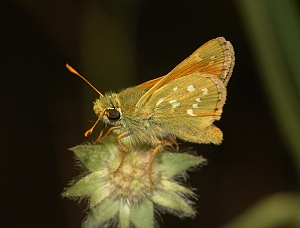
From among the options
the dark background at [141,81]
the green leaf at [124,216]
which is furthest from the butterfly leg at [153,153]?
the dark background at [141,81]

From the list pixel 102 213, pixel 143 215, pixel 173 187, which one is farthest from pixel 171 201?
pixel 102 213

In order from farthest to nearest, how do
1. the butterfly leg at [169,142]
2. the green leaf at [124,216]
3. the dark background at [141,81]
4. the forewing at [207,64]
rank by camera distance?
the dark background at [141,81], the butterfly leg at [169,142], the green leaf at [124,216], the forewing at [207,64]

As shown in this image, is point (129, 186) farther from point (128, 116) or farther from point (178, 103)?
point (178, 103)

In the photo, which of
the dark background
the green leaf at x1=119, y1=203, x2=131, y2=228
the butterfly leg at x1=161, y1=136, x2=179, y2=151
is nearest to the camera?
the green leaf at x1=119, y1=203, x2=131, y2=228

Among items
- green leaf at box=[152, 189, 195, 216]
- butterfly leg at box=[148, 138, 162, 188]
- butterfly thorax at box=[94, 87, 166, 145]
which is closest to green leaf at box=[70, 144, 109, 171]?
butterfly thorax at box=[94, 87, 166, 145]

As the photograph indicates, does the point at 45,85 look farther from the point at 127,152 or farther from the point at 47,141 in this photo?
the point at 127,152

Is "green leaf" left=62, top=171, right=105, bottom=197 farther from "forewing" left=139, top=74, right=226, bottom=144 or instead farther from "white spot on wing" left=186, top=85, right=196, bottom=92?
"white spot on wing" left=186, top=85, right=196, bottom=92

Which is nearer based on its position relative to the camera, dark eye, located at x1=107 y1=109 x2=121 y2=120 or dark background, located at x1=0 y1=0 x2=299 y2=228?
dark eye, located at x1=107 y1=109 x2=121 y2=120

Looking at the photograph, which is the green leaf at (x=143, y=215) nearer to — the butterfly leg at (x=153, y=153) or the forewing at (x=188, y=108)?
the butterfly leg at (x=153, y=153)
